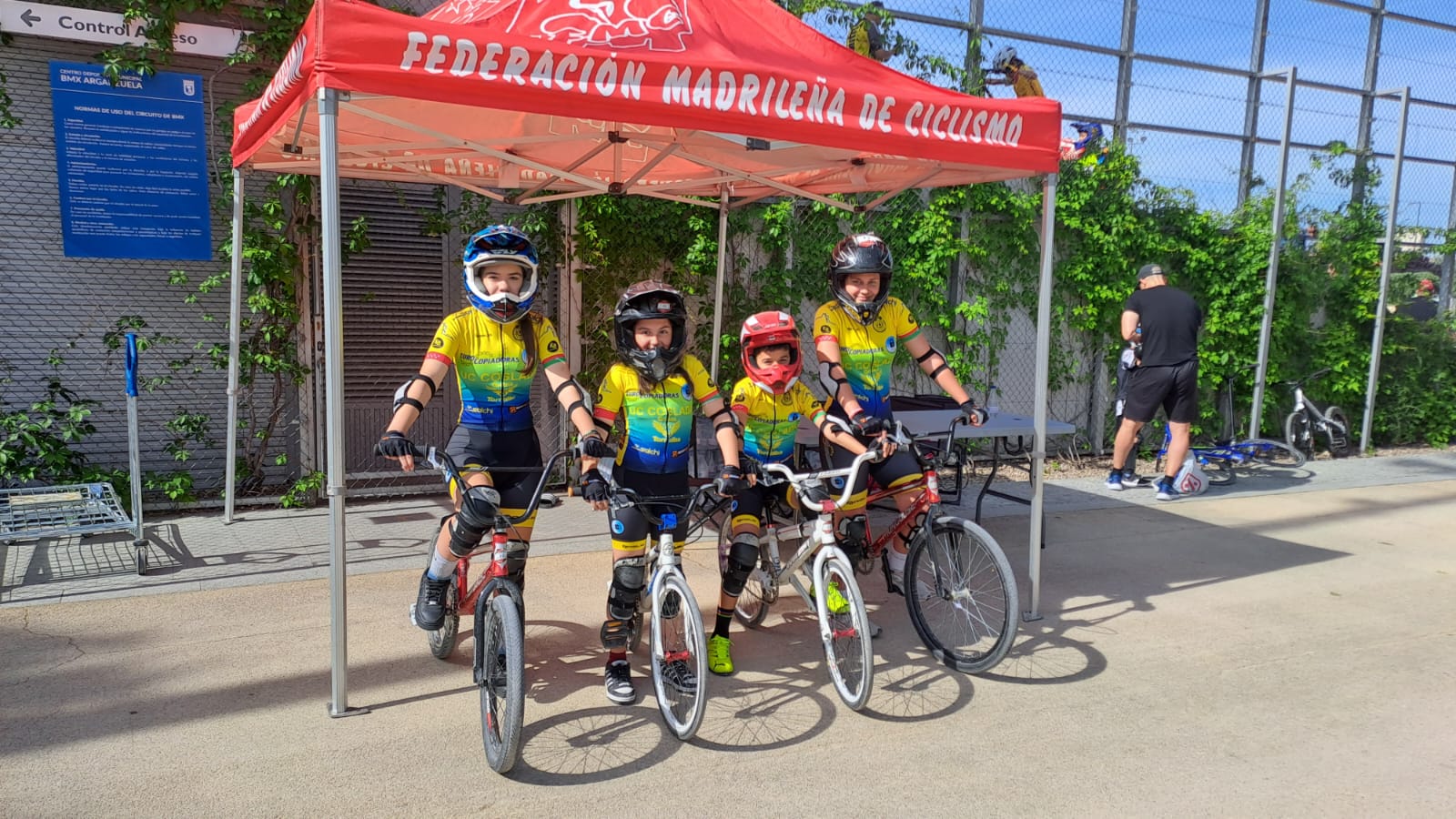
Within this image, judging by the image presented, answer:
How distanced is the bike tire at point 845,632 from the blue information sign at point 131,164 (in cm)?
567

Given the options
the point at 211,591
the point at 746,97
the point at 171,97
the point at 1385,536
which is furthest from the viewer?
the point at 1385,536

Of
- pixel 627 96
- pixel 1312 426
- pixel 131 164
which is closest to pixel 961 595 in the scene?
pixel 627 96

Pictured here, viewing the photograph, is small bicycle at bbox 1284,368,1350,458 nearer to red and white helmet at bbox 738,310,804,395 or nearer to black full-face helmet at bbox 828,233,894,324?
black full-face helmet at bbox 828,233,894,324

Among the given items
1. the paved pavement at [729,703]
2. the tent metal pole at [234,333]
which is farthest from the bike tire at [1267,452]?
the tent metal pole at [234,333]

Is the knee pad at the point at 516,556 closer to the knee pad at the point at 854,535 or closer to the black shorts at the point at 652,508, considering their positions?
the black shorts at the point at 652,508

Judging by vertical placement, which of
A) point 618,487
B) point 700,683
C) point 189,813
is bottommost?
point 189,813

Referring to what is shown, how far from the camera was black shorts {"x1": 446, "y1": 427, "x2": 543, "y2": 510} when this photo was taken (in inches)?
158

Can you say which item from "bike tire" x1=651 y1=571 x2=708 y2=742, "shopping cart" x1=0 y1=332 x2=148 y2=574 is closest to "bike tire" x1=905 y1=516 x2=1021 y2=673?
"bike tire" x1=651 y1=571 x2=708 y2=742

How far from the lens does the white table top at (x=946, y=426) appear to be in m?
6.14

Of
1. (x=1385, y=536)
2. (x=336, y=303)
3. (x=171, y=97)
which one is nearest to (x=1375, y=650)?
(x=1385, y=536)

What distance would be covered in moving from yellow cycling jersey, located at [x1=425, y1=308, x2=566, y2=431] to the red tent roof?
0.91m

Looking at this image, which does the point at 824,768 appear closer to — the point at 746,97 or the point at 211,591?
the point at 746,97

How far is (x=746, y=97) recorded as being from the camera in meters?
4.10

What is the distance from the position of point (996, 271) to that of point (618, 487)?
7217 mm
